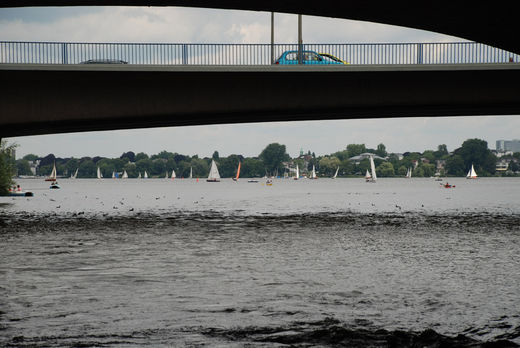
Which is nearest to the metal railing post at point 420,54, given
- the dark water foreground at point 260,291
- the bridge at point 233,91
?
the bridge at point 233,91

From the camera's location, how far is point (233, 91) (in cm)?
3666

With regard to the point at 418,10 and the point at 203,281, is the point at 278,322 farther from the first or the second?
the point at 418,10

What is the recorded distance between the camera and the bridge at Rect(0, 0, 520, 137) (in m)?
33.9

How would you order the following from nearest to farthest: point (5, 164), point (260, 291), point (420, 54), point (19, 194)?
point (260, 291), point (420, 54), point (5, 164), point (19, 194)

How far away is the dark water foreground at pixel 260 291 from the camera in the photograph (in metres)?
9.52

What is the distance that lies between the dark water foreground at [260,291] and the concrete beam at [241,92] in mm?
11565

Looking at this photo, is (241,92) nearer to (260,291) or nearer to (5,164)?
(260,291)

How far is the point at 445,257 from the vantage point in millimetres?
19016

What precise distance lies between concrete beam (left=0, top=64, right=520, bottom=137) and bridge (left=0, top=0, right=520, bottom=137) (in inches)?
2.2

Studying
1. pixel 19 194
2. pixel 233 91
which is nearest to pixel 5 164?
pixel 19 194

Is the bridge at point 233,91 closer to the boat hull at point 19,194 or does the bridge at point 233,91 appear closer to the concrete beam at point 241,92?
the concrete beam at point 241,92

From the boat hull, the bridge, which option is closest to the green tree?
the boat hull

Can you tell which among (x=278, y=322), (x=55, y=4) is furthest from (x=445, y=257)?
(x=55, y=4)

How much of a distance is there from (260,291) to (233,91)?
962 inches
